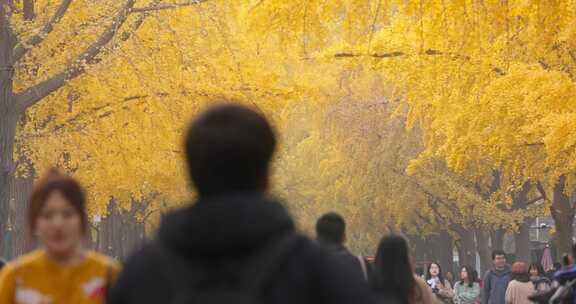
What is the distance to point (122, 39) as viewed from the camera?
19.3m

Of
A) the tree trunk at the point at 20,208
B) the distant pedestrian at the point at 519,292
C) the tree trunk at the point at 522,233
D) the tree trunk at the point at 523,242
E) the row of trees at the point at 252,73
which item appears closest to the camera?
the row of trees at the point at 252,73

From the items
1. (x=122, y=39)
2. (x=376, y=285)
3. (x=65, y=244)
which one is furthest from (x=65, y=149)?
(x=65, y=244)

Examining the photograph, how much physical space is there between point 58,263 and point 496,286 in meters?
15.2

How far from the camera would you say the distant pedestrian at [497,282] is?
19.4 meters

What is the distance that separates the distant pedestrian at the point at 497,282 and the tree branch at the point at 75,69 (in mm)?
6028

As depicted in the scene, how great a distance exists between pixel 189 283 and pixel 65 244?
1.56 m

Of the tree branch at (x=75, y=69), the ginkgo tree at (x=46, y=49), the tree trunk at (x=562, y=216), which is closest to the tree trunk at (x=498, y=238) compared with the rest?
the tree trunk at (x=562, y=216)

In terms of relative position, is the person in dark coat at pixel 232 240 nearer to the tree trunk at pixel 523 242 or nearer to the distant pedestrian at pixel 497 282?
the distant pedestrian at pixel 497 282

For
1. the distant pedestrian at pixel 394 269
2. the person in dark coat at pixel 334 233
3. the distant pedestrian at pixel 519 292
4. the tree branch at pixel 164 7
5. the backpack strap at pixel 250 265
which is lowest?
the distant pedestrian at pixel 519 292

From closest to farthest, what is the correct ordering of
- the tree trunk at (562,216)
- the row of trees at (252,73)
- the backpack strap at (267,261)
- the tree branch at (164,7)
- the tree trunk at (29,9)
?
1. the backpack strap at (267,261)
2. the row of trees at (252,73)
3. the tree branch at (164,7)
4. the tree trunk at (29,9)
5. the tree trunk at (562,216)

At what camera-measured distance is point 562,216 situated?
99.0 ft

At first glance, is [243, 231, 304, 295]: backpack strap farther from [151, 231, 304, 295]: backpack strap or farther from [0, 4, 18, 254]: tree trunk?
[0, 4, 18, 254]: tree trunk

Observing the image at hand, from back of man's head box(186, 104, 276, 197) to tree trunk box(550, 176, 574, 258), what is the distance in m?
26.4

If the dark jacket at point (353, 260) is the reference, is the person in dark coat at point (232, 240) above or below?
above
